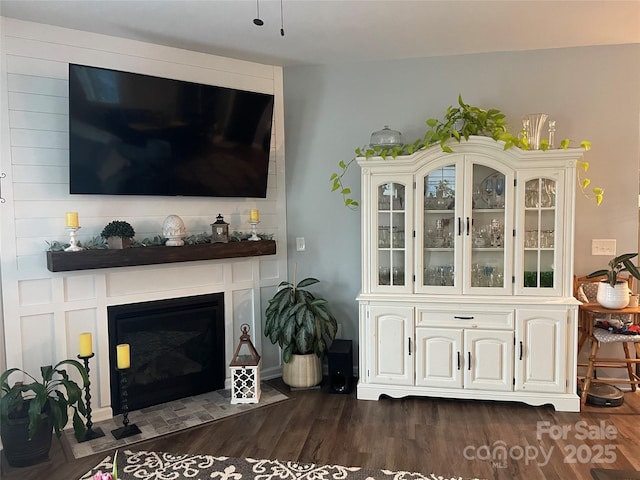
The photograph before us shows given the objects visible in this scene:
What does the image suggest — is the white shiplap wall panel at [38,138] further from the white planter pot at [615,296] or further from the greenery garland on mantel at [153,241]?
the white planter pot at [615,296]

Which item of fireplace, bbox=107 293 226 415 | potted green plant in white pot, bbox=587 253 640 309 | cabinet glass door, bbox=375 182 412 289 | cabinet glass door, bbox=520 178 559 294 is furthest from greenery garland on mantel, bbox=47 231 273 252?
potted green plant in white pot, bbox=587 253 640 309

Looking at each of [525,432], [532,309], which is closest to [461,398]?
[525,432]

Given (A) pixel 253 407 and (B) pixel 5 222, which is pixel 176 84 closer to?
(B) pixel 5 222

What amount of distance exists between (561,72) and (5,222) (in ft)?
13.1

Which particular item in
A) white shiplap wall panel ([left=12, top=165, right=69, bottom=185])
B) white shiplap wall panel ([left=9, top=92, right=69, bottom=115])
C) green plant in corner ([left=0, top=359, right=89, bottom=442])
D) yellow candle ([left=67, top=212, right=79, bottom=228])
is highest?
white shiplap wall panel ([left=9, top=92, right=69, bottom=115])

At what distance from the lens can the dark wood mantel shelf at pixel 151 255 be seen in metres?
2.72

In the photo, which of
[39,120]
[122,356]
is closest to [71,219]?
[39,120]

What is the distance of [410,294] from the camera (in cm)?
327

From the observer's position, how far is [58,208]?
2.90m

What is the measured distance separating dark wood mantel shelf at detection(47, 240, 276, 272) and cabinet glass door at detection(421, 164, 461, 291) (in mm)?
1205

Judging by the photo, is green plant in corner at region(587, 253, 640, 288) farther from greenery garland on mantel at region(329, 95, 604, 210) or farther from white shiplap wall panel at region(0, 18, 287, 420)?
white shiplap wall panel at region(0, 18, 287, 420)

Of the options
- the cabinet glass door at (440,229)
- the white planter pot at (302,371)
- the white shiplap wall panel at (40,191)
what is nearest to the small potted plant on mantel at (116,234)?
the white shiplap wall panel at (40,191)

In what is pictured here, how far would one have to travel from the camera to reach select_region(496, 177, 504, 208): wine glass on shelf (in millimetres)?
3152

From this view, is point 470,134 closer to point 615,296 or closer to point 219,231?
point 615,296
